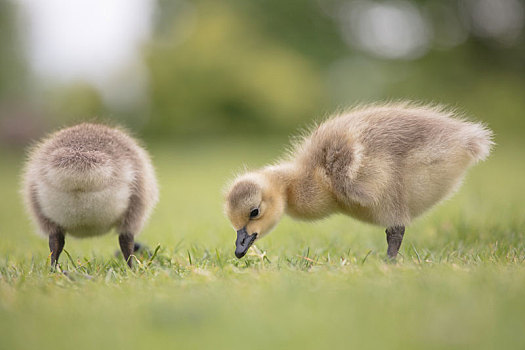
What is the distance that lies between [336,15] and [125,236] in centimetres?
1895

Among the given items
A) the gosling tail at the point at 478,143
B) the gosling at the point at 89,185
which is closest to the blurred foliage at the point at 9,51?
the gosling at the point at 89,185

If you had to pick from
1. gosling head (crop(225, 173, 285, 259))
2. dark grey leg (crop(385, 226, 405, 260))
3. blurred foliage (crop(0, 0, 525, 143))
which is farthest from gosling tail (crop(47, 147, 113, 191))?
blurred foliage (crop(0, 0, 525, 143))

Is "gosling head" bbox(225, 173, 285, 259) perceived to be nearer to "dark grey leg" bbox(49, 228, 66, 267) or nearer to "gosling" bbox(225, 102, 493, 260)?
"gosling" bbox(225, 102, 493, 260)

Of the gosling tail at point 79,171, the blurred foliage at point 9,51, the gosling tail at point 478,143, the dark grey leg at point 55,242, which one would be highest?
the blurred foliage at point 9,51

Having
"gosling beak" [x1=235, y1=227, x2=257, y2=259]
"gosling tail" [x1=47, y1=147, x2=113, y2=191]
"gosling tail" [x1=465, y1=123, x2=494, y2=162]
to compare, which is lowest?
"gosling beak" [x1=235, y1=227, x2=257, y2=259]

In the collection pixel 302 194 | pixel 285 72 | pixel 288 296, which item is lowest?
pixel 288 296

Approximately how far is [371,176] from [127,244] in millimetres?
1656

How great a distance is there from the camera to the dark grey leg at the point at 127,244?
12.0 ft

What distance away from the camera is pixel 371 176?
11.0 feet

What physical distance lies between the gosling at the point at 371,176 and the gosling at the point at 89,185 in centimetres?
64

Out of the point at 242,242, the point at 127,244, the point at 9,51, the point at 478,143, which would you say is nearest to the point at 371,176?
the point at 478,143

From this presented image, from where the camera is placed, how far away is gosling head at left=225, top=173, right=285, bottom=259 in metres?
3.38

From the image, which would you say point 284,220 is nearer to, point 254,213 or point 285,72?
point 254,213

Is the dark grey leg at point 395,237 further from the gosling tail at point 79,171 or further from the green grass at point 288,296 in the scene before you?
the gosling tail at point 79,171
